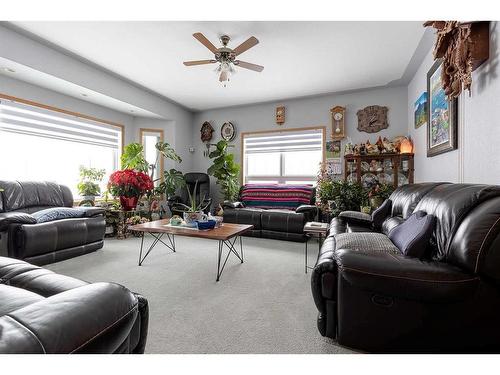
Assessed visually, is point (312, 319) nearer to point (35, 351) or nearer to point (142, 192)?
point (35, 351)

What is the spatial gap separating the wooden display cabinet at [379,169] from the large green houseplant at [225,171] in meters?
2.17

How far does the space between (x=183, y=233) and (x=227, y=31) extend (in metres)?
2.28

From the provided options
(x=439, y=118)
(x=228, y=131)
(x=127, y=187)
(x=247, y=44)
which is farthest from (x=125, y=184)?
(x=439, y=118)

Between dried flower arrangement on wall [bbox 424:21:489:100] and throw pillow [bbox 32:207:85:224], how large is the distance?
4104 mm

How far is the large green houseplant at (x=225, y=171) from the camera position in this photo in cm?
526

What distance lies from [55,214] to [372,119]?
500 centimetres

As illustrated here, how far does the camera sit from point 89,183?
14.2 ft

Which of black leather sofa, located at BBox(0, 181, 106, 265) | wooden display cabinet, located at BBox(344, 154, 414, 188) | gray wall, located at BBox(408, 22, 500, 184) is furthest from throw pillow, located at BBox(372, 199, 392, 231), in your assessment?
black leather sofa, located at BBox(0, 181, 106, 265)

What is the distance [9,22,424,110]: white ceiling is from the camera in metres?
2.79

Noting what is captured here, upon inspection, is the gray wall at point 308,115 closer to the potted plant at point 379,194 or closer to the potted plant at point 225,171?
the potted plant at point 225,171

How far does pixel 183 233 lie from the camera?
254 cm

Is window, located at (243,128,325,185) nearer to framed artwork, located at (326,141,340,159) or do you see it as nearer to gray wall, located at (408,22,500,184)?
framed artwork, located at (326,141,340,159)
